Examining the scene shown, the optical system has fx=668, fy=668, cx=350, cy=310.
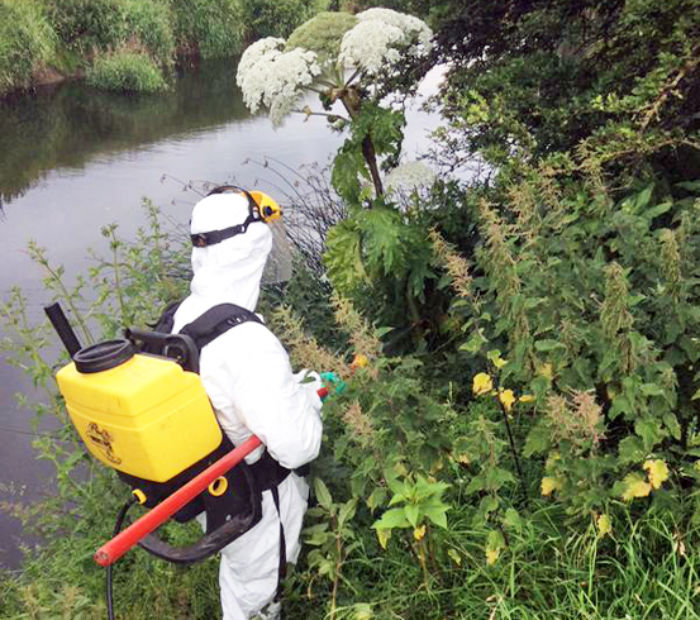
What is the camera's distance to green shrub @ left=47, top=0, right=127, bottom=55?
1670 cm

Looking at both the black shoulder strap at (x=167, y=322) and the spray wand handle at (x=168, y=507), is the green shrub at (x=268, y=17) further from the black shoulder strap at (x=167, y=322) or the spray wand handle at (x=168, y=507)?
the spray wand handle at (x=168, y=507)

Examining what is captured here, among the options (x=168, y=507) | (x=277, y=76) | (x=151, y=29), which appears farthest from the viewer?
(x=151, y=29)

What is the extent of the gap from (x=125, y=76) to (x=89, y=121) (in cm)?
309

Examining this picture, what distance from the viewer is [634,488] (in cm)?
188

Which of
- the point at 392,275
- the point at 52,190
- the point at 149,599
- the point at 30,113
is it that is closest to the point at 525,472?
the point at 392,275

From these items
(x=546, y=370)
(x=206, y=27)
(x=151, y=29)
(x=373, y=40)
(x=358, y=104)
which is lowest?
(x=546, y=370)

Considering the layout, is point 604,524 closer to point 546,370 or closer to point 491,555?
point 491,555

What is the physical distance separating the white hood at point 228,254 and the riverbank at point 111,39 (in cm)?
1470

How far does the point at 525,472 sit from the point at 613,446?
334 mm

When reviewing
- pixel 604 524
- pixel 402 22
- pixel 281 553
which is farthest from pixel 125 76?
pixel 604 524

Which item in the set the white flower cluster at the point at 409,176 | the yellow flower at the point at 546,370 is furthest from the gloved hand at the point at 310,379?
the white flower cluster at the point at 409,176

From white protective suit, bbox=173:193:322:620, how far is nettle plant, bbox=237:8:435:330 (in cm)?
101

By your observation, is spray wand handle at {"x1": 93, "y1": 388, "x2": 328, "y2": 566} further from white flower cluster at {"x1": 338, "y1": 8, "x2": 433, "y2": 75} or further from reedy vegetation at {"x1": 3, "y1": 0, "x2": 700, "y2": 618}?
white flower cluster at {"x1": 338, "y1": 8, "x2": 433, "y2": 75}

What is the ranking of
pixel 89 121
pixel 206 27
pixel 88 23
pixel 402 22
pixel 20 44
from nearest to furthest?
pixel 402 22 → pixel 89 121 → pixel 20 44 → pixel 88 23 → pixel 206 27
